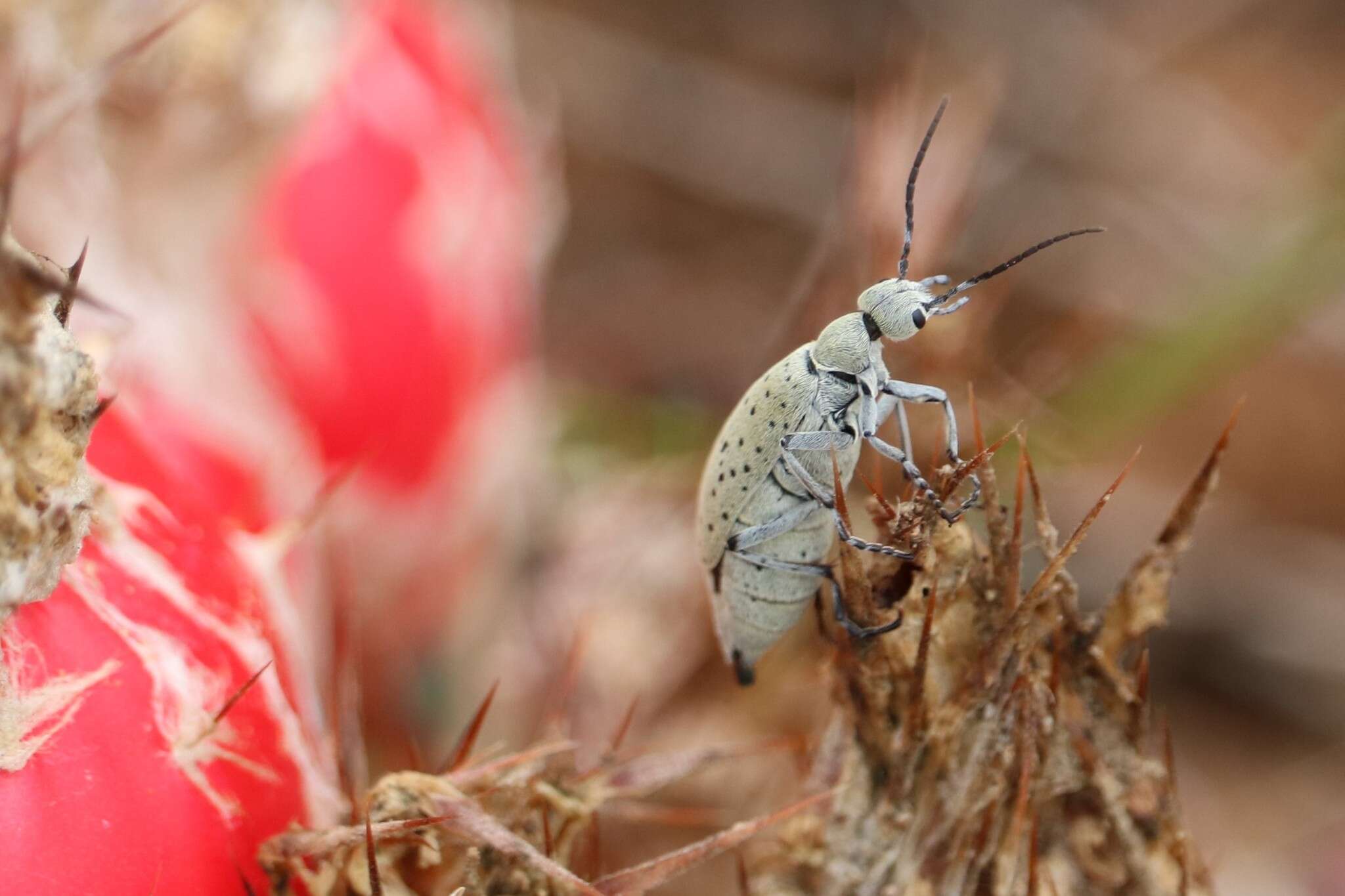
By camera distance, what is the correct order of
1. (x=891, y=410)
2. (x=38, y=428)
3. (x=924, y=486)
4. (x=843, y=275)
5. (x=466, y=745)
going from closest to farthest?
(x=38, y=428), (x=924, y=486), (x=466, y=745), (x=891, y=410), (x=843, y=275)

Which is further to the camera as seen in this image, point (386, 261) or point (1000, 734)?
point (386, 261)

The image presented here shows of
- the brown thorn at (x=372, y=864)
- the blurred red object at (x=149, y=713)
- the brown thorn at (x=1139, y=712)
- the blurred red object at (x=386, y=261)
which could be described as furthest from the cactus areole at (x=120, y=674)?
the brown thorn at (x=1139, y=712)

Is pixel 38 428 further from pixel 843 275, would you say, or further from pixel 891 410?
pixel 843 275

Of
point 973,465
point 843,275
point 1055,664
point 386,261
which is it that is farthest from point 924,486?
point 386,261

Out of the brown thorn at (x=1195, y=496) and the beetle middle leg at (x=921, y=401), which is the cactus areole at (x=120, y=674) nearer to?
the beetle middle leg at (x=921, y=401)

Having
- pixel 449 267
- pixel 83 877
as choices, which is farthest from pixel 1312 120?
pixel 83 877

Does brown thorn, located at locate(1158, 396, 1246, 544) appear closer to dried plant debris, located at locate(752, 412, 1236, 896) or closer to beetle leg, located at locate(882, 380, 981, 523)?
dried plant debris, located at locate(752, 412, 1236, 896)

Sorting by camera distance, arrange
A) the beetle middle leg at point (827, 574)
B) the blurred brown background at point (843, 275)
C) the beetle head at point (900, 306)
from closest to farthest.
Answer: the beetle middle leg at point (827, 574) < the beetle head at point (900, 306) < the blurred brown background at point (843, 275)

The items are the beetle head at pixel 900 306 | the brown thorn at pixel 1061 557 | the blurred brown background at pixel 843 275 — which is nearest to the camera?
the brown thorn at pixel 1061 557
